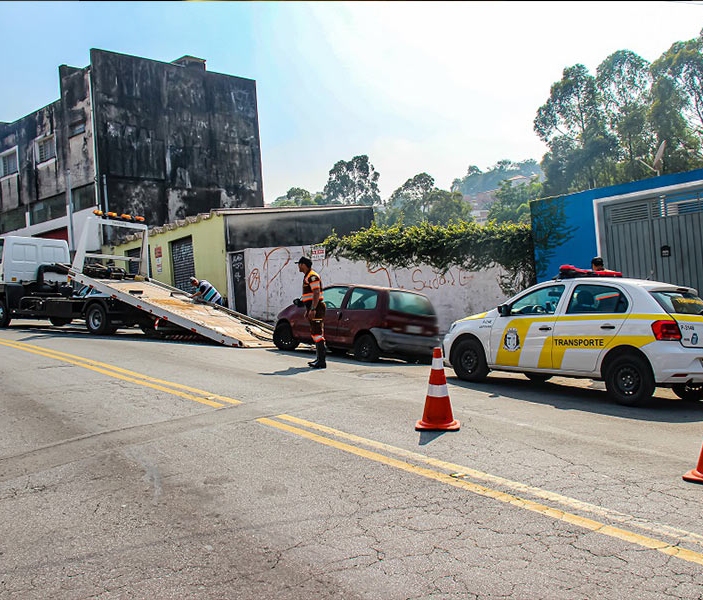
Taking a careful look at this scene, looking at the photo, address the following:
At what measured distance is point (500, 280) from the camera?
16.6 meters

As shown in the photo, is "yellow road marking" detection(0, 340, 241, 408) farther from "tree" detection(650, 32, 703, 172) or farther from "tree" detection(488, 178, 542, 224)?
"tree" detection(488, 178, 542, 224)

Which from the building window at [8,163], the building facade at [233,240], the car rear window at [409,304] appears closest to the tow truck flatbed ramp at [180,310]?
the car rear window at [409,304]

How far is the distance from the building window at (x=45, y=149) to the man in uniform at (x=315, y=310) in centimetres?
2978

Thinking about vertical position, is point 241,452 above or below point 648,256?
below

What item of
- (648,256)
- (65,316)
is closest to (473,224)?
(648,256)

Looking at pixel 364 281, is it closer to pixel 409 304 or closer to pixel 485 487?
pixel 409 304

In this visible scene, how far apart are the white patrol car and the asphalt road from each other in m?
0.44

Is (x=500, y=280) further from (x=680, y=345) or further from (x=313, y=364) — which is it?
(x=680, y=345)

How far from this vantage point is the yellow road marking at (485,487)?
363 centimetres

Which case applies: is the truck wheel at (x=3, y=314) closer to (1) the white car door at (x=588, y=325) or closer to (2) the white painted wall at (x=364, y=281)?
(2) the white painted wall at (x=364, y=281)

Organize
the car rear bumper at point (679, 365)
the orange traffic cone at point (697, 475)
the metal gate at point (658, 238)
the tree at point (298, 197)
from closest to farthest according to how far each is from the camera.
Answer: the orange traffic cone at point (697, 475) → the car rear bumper at point (679, 365) → the metal gate at point (658, 238) → the tree at point (298, 197)

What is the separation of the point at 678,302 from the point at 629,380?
1.12 m

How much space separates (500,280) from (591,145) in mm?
34038

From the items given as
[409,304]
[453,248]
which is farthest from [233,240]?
[409,304]
